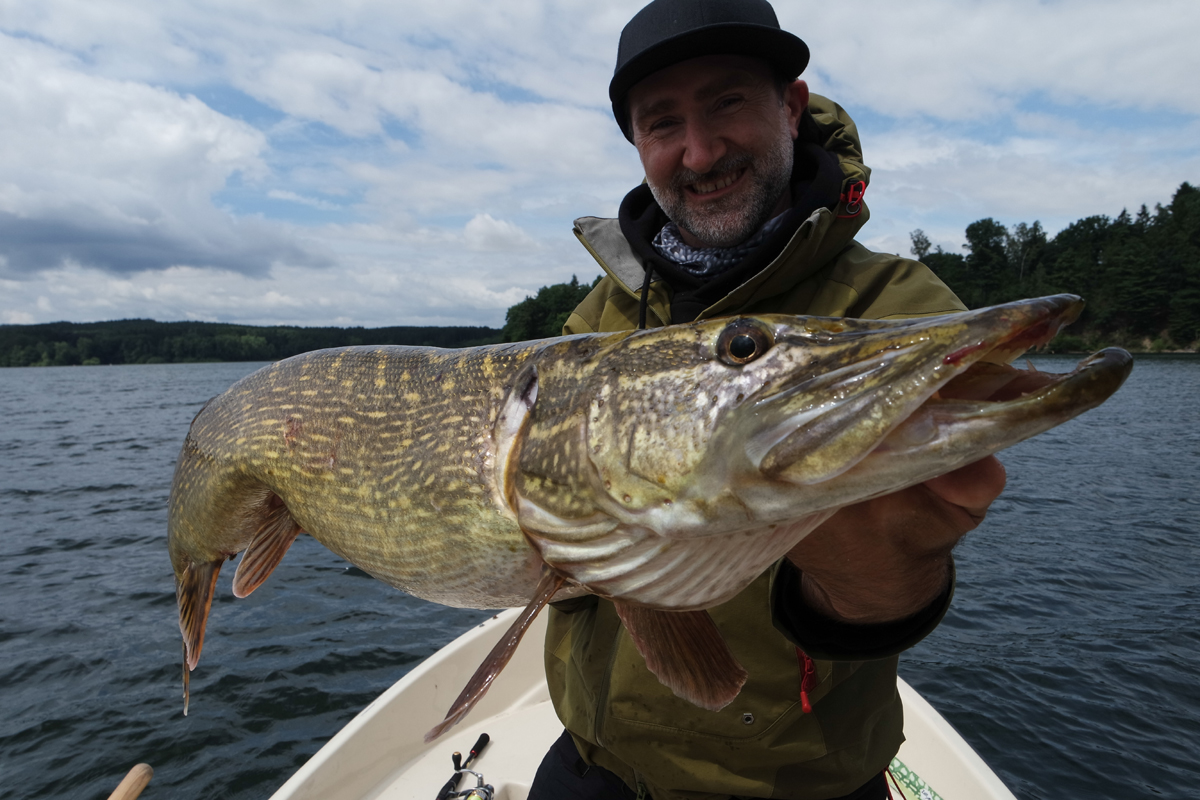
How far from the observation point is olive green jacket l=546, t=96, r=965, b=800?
163 cm

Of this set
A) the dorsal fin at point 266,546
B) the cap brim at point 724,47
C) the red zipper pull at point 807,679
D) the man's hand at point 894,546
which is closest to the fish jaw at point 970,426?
the man's hand at point 894,546

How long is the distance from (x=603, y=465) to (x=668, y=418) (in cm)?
16

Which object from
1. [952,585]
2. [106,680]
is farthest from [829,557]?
[106,680]

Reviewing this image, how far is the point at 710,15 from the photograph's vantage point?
1973mm

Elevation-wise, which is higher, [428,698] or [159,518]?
[428,698]

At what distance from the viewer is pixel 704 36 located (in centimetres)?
198

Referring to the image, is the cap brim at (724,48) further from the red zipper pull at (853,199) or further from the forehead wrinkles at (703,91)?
the red zipper pull at (853,199)

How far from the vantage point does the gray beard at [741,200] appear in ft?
7.02

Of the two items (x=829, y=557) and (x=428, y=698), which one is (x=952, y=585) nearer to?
(x=829, y=557)

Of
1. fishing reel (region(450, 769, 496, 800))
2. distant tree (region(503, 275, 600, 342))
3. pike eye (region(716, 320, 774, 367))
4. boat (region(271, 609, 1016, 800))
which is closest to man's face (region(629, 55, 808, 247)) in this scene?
pike eye (region(716, 320, 774, 367))

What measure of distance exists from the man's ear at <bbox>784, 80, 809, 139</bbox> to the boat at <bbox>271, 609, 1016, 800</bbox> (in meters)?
2.42

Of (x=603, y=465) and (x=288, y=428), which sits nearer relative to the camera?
(x=603, y=465)

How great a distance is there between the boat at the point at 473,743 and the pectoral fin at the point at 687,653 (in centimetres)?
172

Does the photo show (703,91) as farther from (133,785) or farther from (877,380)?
(133,785)
